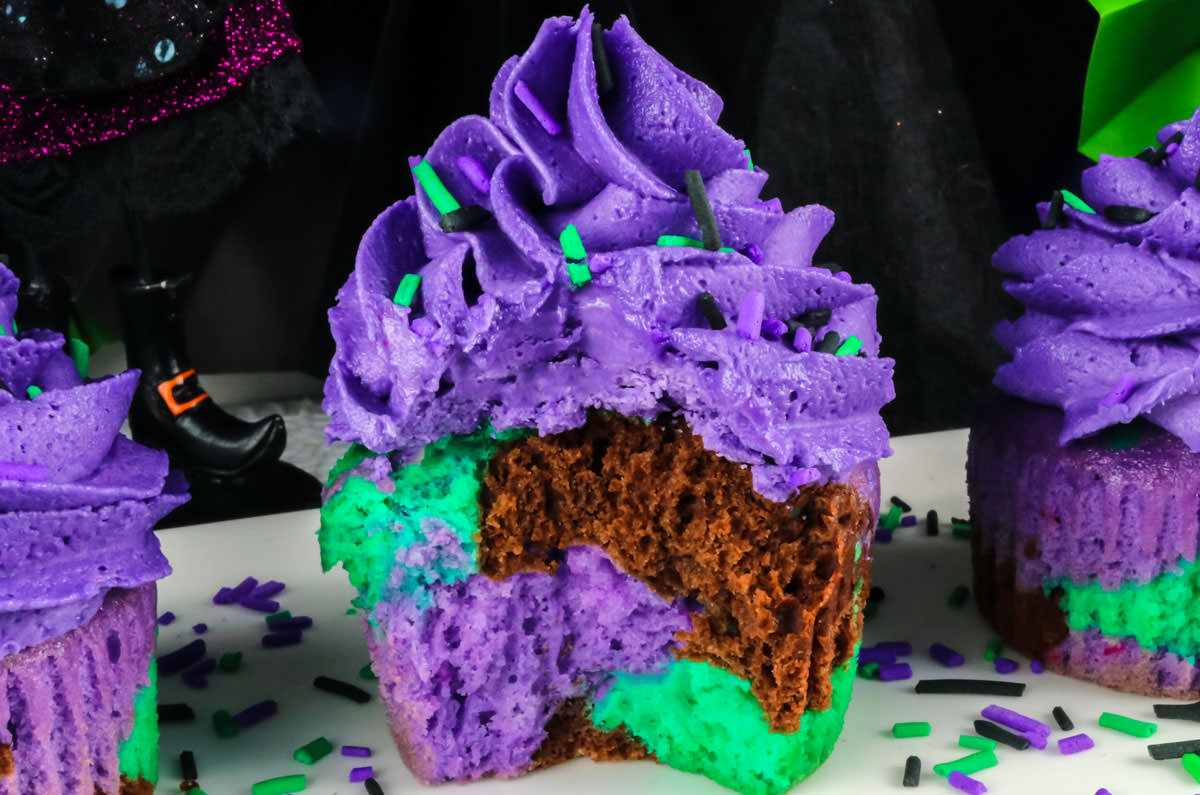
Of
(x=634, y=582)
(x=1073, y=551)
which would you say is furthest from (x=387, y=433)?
(x=1073, y=551)

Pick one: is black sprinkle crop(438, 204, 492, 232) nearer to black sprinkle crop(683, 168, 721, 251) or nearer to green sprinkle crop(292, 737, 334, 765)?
black sprinkle crop(683, 168, 721, 251)

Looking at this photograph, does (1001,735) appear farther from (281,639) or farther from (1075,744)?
(281,639)

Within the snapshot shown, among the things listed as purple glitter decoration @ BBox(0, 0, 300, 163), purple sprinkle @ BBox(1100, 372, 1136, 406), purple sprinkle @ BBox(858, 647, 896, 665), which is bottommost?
purple sprinkle @ BBox(858, 647, 896, 665)

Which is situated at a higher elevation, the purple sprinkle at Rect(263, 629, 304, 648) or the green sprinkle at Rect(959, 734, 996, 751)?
the green sprinkle at Rect(959, 734, 996, 751)

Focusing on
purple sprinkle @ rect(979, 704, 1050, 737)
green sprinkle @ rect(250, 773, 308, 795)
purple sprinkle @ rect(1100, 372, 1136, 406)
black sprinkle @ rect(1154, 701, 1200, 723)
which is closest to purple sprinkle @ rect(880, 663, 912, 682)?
purple sprinkle @ rect(979, 704, 1050, 737)

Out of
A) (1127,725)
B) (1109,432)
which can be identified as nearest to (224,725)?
Answer: (1127,725)
